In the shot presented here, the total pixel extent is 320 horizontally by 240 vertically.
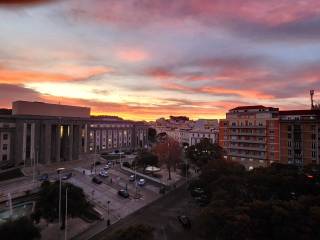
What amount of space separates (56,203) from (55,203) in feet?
0.45

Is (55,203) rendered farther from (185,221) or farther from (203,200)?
(203,200)

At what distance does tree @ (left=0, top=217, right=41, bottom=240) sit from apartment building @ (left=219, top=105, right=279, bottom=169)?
68182 mm

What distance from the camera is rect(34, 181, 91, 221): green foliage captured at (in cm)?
3303

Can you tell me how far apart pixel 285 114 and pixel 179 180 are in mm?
39456

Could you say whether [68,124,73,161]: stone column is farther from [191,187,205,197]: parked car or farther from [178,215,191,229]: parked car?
[178,215,191,229]: parked car

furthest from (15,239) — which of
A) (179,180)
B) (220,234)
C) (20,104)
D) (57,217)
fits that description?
(20,104)

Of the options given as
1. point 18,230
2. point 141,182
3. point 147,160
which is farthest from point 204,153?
point 18,230

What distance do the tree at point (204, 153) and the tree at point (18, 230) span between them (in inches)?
2068

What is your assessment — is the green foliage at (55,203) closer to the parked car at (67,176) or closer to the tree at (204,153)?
the parked car at (67,176)

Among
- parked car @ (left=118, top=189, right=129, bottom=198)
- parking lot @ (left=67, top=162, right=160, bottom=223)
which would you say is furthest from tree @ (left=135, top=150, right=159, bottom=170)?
parked car @ (left=118, top=189, right=129, bottom=198)

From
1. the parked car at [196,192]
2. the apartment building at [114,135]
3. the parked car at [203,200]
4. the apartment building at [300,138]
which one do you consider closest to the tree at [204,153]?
the apartment building at [300,138]

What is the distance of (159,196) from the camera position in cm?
5422

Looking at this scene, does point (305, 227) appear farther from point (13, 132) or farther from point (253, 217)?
point (13, 132)

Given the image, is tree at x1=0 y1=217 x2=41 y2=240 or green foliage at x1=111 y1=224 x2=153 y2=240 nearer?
green foliage at x1=111 y1=224 x2=153 y2=240
